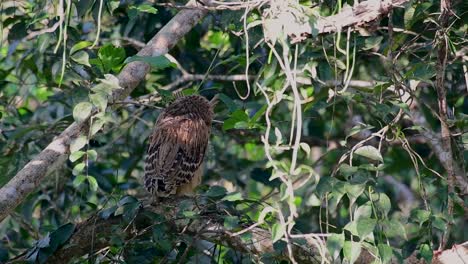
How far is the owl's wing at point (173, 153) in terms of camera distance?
6.31 metres

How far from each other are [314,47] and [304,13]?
1.43m

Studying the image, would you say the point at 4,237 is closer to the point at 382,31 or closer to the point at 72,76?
the point at 72,76

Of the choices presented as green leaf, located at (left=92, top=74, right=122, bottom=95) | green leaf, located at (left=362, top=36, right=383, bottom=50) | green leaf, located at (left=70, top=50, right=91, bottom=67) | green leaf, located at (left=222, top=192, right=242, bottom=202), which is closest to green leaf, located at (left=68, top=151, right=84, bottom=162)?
green leaf, located at (left=92, top=74, right=122, bottom=95)

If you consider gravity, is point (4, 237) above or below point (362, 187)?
below

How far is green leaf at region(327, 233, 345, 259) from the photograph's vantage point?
3.97m

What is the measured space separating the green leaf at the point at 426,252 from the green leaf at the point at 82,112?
1.55m

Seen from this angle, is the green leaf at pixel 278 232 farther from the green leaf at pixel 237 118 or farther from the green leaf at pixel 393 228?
the green leaf at pixel 237 118

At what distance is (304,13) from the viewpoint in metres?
3.95

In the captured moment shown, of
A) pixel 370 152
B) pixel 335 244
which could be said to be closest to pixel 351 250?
pixel 335 244

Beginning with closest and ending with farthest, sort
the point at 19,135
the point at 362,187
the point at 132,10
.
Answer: the point at 362,187 → the point at 132,10 → the point at 19,135

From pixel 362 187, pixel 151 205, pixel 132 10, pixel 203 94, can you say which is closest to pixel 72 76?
pixel 132 10

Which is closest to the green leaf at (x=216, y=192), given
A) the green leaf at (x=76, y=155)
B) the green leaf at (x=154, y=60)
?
the green leaf at (x=154, y=60)

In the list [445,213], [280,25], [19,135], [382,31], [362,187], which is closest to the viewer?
[280,25]

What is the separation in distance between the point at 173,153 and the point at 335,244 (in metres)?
2.75
